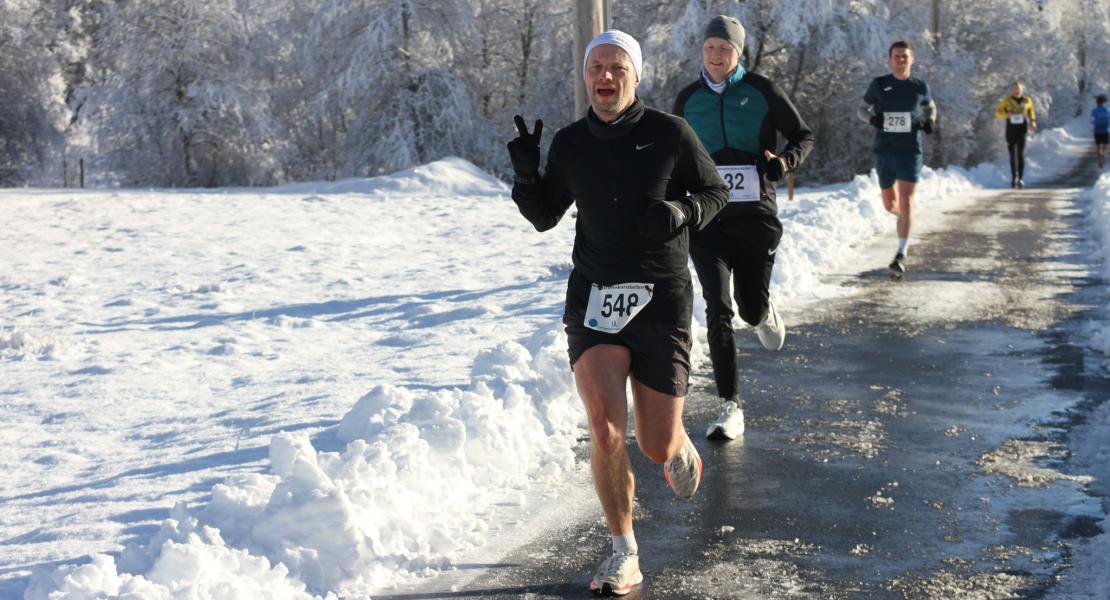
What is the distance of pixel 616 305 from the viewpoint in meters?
4.29

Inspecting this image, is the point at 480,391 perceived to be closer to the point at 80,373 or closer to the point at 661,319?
the point at 661,319

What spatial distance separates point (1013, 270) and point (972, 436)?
666 centimetres

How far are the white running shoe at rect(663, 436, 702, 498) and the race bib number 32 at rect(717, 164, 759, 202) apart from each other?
222 cm

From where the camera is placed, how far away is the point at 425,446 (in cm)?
542

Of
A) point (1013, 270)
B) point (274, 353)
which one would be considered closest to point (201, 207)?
point (274, 353)

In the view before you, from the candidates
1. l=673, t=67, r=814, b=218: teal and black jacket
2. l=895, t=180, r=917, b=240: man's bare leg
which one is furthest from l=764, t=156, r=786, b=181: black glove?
l=895, t=180, r=917, b=240: man's bare leg

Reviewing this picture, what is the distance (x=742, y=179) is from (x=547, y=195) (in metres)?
2.36

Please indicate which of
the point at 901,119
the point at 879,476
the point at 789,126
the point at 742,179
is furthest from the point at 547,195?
the point at 901,119

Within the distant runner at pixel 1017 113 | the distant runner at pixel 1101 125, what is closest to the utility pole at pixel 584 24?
the distant runner at pixel 1017 113

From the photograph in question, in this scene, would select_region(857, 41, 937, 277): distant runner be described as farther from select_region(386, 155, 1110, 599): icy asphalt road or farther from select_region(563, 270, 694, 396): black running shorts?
select_region(563, 270, 694, 396): black running shorts

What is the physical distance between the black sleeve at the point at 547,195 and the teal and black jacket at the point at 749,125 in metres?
2.19

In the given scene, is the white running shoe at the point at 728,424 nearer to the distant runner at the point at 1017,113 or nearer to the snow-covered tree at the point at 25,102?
the distant runner at the point at 1017,113

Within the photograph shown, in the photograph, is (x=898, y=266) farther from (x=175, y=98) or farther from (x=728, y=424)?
(x=175, y=98)

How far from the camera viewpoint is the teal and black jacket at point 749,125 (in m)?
6.58
